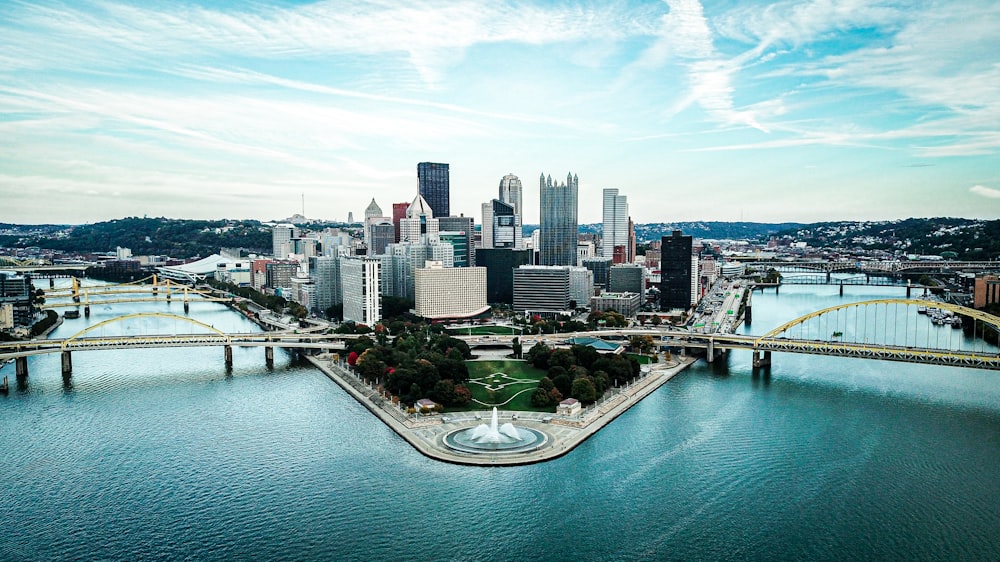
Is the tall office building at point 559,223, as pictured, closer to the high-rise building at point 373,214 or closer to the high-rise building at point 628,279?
the high-rise building at point 628,279

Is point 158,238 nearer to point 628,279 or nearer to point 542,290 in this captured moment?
point 542,290

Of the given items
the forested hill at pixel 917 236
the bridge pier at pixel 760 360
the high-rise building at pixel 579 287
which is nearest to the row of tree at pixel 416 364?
the bridge pier at pixel 760 360

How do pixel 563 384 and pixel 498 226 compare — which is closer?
pixel 563 384

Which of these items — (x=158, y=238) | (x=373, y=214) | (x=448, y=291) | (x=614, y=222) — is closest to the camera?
(x=448, y=291)

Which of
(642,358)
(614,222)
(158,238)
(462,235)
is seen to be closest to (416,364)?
(642,358)

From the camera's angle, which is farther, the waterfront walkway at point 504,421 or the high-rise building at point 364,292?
the high-rise building at point 364,292

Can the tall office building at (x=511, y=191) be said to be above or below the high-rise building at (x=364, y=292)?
above

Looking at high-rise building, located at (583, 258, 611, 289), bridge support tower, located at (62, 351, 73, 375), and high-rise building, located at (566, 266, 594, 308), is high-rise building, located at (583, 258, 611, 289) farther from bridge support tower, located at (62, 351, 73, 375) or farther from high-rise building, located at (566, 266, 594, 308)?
bridge support tower, located at (62, 351, 73, 375)
